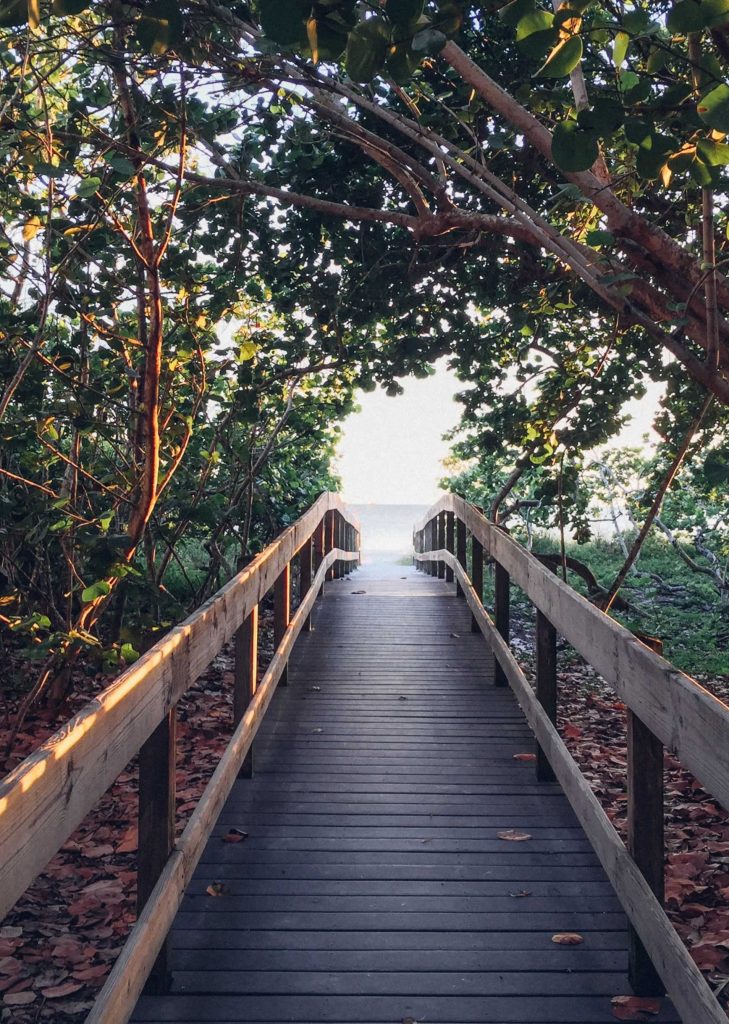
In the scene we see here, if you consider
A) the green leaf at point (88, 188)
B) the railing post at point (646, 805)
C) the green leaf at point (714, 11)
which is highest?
the green leaf at point (88, 188)

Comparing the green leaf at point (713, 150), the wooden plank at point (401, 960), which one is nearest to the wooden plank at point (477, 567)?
the wooden plank at point (401, 960)

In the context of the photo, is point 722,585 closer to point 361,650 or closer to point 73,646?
point 361,650

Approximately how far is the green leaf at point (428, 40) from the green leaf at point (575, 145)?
306mm

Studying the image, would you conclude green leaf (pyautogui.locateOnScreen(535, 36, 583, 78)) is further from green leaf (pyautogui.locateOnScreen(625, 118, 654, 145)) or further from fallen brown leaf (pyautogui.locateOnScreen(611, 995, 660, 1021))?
fallen brown leaf (pyautogui.locateOnScreen(611, 995, 660, 1021))

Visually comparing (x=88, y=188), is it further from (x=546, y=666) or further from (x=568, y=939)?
(x=568, y=939)

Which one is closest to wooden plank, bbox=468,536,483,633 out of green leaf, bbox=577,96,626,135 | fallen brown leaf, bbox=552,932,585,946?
fallen brown leaf, bbox=552,932,585,946

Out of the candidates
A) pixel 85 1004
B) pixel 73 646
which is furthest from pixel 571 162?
pixel 73 646

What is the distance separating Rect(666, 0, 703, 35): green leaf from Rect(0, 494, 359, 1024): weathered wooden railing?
6.07 feet

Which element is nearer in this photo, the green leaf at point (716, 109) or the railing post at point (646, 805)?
the green leaf at point (716, 109)

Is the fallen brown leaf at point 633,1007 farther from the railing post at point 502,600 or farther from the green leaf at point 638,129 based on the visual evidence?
the railing post at point 502,600

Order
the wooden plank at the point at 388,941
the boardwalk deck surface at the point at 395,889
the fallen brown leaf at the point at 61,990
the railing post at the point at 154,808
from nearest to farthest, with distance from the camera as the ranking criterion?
the railing post at the point at 154,808
the boardwalk deck surface at the point at 395,889
the wooden plank at the point at 388,941
the fallen brown leaf at the point at 61,990

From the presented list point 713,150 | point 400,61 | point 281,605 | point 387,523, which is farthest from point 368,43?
point 387,523

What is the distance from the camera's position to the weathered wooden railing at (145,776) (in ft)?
4.89

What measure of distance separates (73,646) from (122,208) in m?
2.48
